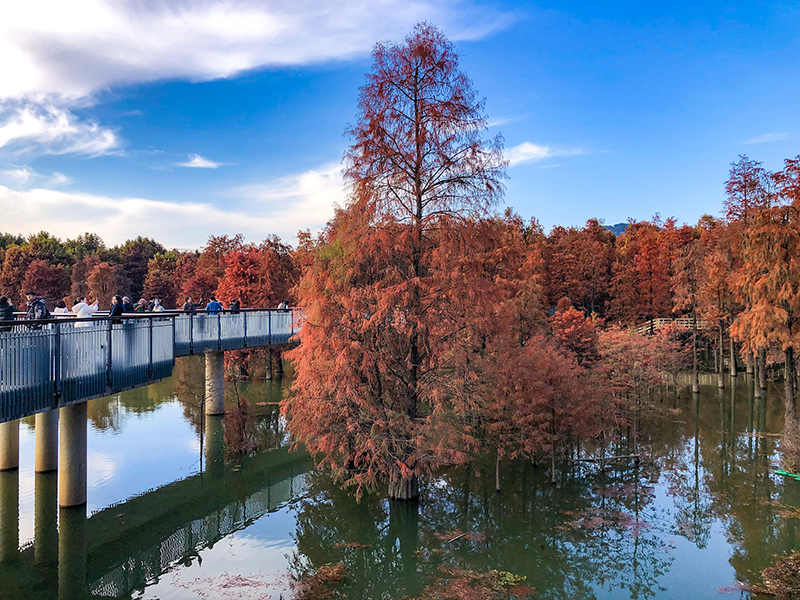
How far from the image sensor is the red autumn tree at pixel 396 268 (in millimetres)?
15805

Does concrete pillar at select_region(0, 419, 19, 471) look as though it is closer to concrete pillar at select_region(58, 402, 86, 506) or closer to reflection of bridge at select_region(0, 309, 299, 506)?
reflection of bridge at select_region(0, 309, 299, 506)

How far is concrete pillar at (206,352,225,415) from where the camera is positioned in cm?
2839

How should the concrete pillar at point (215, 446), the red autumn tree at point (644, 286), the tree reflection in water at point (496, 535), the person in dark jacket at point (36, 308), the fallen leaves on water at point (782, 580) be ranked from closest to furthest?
the fallen leaves on water at point (782, 580)
the tree reflection in water at point (496, 535)
the person in dark jacket at point (36, 308)
the concrete pillar at point (215, 446)
the red autumn tree at point (644, 286)

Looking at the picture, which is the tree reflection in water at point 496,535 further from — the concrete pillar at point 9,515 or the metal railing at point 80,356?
the concrete pillar at point 9,515

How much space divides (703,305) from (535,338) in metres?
27.0

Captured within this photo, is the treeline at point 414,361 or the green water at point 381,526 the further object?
the treeline at point 414,361

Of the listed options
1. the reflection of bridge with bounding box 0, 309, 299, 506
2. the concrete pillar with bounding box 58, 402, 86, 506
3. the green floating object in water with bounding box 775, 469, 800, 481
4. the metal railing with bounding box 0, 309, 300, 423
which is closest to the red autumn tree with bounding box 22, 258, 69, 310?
the reflection of bridge with bounding box 0, 309, 299, 506

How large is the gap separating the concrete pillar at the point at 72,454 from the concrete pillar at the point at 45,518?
0.54m

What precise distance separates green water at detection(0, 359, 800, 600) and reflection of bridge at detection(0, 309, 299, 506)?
1195mm

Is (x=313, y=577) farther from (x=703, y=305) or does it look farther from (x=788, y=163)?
(x=703, y=305)

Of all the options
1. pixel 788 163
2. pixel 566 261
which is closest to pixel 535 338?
pixel 788 163

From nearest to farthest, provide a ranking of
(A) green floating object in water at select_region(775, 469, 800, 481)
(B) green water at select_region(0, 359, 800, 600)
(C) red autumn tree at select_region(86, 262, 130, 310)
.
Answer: (B) green water at select_region(0, 359, 800, 600) < (A) green floating object in water at select_region(775, 469, 800, 481) < (C) red autumn tree at select_region(86, 262, 130, 310)

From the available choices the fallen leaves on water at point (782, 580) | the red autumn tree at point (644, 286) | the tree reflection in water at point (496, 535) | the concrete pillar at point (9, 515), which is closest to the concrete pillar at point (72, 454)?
the concrete pillar at point (9, 515)

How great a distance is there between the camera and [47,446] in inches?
754
